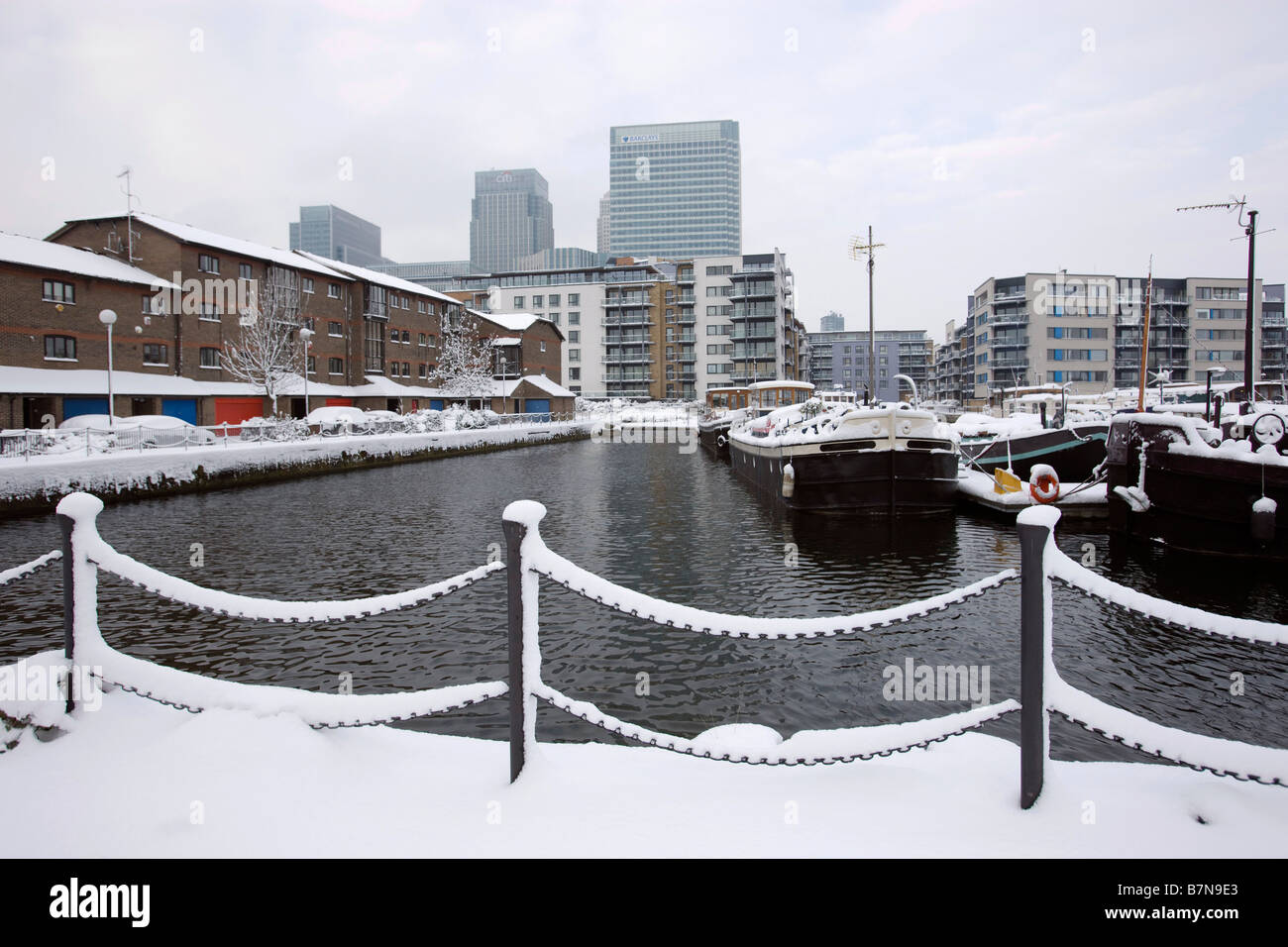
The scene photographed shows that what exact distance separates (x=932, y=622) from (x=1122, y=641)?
2.04m

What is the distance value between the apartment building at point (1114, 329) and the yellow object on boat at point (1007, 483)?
77649mm

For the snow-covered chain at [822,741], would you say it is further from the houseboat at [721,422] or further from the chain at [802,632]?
the houseboat at [721,422]

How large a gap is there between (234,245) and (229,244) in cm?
42

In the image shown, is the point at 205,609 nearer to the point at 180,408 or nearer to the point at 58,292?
the point at 58,292

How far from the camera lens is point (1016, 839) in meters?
3.03

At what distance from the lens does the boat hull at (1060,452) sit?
22547mm

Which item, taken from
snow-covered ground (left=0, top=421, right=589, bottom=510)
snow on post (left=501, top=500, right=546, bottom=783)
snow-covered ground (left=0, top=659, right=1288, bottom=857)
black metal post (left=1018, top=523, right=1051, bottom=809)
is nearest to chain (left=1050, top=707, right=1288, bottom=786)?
black metal post (left=1018, top=523, right=1051, bottom=809)

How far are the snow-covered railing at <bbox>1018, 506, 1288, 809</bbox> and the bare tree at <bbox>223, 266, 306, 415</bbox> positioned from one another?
4425 cm

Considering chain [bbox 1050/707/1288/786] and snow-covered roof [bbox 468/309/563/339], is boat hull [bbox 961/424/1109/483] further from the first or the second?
snow-covered roof [bbox 468/309/563/339]

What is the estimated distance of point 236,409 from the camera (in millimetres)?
43031

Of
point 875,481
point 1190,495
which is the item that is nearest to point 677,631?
point 1190,495

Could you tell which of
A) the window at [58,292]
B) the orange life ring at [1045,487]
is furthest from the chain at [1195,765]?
the window at [58,292]
